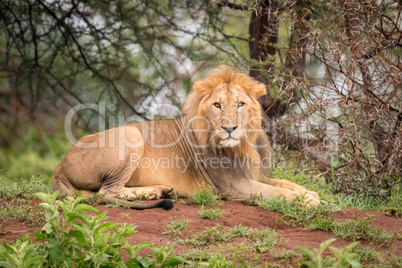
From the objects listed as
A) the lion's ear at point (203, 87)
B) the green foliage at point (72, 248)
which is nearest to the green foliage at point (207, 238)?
the green foliage at point (72, 248)

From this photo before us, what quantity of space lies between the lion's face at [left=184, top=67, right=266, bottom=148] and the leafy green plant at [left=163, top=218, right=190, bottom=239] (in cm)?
113

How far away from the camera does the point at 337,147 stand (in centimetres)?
556

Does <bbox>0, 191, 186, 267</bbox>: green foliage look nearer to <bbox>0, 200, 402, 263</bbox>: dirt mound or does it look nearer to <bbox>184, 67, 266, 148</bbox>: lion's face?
<bbox>0, 200, 402, 263</bbox>: dirt mound

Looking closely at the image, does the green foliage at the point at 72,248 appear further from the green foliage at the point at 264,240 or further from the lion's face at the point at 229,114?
the lion's face at the point at 229,114

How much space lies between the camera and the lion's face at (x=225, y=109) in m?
4.88

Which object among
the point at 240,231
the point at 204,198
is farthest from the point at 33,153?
the point at 240,231

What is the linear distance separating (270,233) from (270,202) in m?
0.91

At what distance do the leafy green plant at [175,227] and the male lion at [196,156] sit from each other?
0.96 metres

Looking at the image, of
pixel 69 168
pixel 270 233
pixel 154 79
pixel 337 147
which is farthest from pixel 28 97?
pixel 270 233

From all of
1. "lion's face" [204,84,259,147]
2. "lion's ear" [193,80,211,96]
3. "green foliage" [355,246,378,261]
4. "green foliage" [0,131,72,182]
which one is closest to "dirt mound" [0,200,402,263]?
"green foliage" [355,246,378,261]

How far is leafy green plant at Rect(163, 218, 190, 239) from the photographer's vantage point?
12.4 ft

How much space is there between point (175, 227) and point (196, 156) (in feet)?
4.92

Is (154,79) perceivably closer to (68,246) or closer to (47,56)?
(47,56)

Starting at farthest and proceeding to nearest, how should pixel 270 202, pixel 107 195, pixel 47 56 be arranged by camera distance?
pixel 47 56 → pixel 107 195 → pixel 270 202
